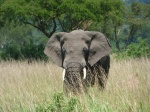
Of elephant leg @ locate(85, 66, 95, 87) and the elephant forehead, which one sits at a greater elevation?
the elephant forehead

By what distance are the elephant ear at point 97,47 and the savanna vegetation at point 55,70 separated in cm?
57

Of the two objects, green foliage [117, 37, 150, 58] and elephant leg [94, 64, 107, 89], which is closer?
elephant leg [94, 64, 107, 89]

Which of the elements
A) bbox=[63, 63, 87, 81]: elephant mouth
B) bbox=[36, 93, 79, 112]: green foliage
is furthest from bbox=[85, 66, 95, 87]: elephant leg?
bbox=[36, 93, 79, 112]: green foliage

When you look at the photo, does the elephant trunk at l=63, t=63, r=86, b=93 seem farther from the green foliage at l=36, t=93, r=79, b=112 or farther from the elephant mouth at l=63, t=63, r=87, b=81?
the green foliage at l=36, t=93, r=79, b=112

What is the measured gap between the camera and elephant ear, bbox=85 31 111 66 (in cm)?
799

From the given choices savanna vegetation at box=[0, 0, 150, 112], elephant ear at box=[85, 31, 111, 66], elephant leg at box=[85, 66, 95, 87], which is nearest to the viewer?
savanna vegetation at box=[0, 0, 150, 112]

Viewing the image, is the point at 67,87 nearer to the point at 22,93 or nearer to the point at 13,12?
the point at 22,93

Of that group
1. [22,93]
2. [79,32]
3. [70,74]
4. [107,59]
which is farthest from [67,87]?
[107,59]

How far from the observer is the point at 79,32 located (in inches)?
315

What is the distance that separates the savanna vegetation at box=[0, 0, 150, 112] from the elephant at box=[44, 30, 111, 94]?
27 centimetres

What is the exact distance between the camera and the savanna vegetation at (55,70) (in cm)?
548

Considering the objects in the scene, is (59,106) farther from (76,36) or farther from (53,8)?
(53,8)

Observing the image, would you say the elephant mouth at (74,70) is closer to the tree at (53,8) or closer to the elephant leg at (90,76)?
the elephant leg at (90,76)

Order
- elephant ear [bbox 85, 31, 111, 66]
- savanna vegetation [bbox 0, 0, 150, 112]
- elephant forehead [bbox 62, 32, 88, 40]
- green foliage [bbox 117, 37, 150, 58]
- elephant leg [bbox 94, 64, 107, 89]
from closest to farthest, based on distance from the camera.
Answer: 1. savanna vegetation [bbox 0, 0, 150, 112]
2. elephant leg [bbox 94, 64, 107, 89]
3. elephant forehead [bbox 62, 32, 88, 40]
4. elephant ear [bbox 85, 31, 111, 66]
5. green foliage [bbox 117, 37, 150, 58]
